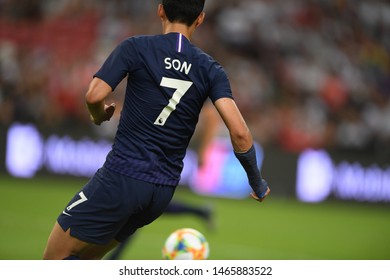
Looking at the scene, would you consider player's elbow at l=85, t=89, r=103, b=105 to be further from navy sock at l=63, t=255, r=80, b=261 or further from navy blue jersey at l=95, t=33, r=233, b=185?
navy sock at l=63, t=255, r=80, b=261

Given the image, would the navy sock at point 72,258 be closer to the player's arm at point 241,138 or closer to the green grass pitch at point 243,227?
the player's arm at point 241,138

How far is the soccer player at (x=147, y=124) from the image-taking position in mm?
4477

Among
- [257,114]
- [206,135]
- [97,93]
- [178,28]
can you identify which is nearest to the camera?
[97,93]

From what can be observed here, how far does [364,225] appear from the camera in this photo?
478 inches

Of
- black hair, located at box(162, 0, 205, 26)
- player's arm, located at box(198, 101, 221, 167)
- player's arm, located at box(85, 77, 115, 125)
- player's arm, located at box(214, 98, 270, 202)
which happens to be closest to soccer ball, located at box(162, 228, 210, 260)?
player's arm, located at box(214, 98, 270, 202)

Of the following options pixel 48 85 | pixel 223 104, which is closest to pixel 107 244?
pixel 223 104

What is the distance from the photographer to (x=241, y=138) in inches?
178

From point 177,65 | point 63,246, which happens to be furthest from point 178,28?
point 63,246

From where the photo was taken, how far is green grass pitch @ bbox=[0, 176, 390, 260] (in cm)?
877

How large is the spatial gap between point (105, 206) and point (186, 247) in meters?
1.85

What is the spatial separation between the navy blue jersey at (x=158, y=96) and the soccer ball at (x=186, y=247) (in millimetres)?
1692

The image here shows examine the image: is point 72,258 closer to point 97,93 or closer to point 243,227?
point 97,93

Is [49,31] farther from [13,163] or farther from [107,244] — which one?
[107,244]

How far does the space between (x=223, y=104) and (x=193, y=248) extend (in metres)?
2.05
